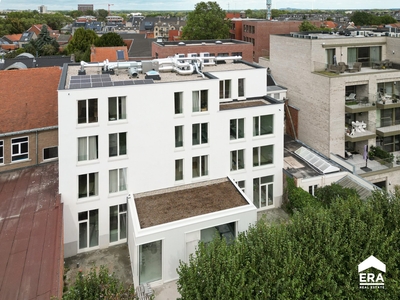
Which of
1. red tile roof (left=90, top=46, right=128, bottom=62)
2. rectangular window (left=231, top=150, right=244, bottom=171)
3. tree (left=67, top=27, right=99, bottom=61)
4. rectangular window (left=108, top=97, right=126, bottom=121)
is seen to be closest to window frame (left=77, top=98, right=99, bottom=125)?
rectangular window (left=108, top=97, right=126, bottom=121)

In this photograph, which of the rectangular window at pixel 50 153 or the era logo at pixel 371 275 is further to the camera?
the rectangular window at pixel 50 153

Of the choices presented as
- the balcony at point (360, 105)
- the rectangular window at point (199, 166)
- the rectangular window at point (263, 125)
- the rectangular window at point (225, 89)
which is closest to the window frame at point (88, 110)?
the rectangular window at point (199, 166)

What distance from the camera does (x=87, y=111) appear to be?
69.3 feet

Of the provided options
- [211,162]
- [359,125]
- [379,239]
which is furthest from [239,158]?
[359,125]

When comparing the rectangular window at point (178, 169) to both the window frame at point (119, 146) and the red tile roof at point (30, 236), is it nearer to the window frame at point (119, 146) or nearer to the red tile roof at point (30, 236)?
the window frame at point (119, 146)

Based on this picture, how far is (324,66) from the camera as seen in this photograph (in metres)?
34.1

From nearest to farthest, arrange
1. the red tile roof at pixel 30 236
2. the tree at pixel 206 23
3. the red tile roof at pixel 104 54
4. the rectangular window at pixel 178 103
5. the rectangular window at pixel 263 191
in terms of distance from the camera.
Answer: the red tile roof at pixel 30 236
the rectangular window at pixel 178 103
the rectangular window at pixel 263 191
the red tile roof at pixel 104 54
the tree at pixel 206 23

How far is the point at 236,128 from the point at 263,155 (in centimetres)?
345

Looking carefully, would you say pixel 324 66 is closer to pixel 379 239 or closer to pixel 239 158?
pixel 239 158

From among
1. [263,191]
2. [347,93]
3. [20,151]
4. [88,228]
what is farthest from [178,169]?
[347,93]

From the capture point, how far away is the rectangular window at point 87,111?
20.9 meters

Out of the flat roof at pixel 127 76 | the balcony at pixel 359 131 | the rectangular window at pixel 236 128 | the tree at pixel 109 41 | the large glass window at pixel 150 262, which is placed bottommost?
the large glass window at pixel 150 262

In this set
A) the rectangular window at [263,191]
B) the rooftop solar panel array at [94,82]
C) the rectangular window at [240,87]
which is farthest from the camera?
the rectangular window at [240,87]

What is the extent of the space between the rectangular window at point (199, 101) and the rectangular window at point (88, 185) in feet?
27.2
